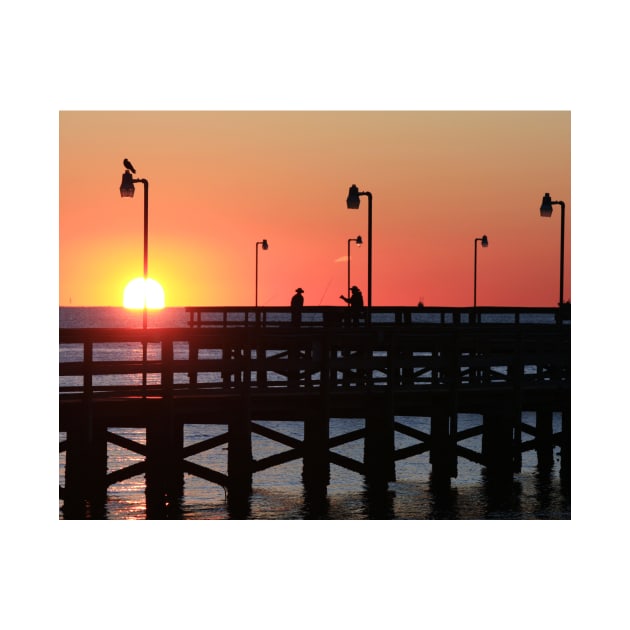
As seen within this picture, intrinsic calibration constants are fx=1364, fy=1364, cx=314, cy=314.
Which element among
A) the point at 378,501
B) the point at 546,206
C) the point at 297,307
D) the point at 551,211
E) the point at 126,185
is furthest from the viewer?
the point at 551,211

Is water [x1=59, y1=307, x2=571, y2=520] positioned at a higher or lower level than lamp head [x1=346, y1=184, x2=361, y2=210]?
lower

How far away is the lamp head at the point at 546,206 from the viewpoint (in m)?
36.3

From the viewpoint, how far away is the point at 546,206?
120ft

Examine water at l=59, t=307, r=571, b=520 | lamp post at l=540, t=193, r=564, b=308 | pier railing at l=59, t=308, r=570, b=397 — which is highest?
lamp post at l=540, t=193, r=564, b=308

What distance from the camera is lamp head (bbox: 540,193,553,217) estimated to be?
36.3 meters

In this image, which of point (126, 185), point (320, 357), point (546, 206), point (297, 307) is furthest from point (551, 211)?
point (320, 357)

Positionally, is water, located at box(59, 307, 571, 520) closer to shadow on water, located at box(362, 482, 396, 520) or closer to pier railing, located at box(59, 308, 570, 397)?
shadow on water, located at box(362, 482, 396, 520)

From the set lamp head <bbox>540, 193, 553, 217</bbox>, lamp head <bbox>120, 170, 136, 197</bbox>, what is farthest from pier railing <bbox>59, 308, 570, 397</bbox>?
lamp head <bbox>540, 193, 553, 217</bbox>

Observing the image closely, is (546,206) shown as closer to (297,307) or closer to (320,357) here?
(297,307)

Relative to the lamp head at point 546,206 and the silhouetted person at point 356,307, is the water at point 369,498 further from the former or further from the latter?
the lamp head at point 546,206
